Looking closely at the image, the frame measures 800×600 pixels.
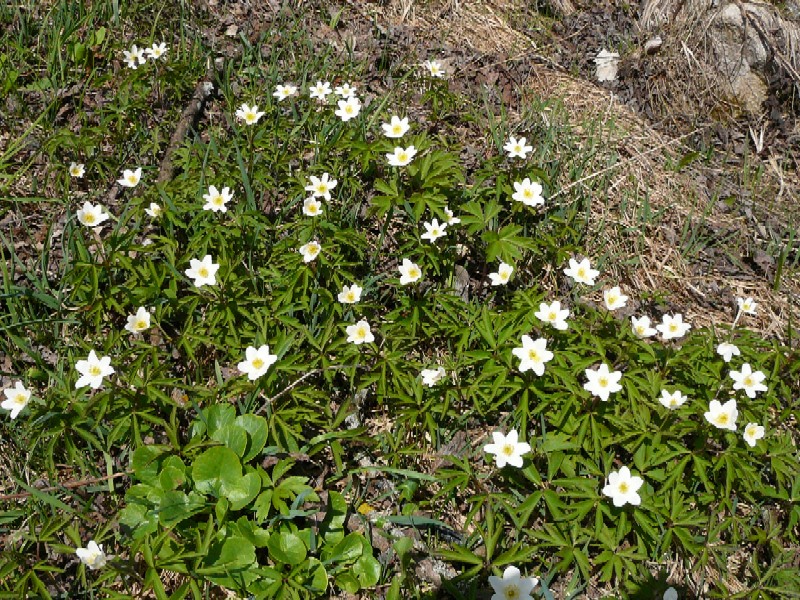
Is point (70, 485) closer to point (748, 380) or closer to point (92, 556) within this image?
point (92, 556)

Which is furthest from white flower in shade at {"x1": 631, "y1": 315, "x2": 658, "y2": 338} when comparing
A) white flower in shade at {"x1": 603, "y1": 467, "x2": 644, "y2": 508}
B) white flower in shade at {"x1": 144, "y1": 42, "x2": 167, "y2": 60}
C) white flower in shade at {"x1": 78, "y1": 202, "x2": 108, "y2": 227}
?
white flower in shade at {"x1": 144, "y1": 42, "x2": 167, "y2": 60}

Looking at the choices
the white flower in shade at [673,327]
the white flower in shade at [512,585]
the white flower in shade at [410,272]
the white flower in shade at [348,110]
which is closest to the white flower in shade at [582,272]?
the white flower in shade at [673,327]

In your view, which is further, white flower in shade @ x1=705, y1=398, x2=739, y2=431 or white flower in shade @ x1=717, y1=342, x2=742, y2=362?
white flower in shade @ x1=717, y1=342, x2=742, y2=362

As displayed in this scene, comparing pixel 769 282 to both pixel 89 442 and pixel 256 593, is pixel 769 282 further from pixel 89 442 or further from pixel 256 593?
pixel 89 442

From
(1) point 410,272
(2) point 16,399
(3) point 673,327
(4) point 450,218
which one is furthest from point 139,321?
(3) point 673,327

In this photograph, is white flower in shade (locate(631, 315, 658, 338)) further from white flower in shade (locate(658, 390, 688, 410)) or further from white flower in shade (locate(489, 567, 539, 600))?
white flower in shade (locate(489, 567, 539, 600))
